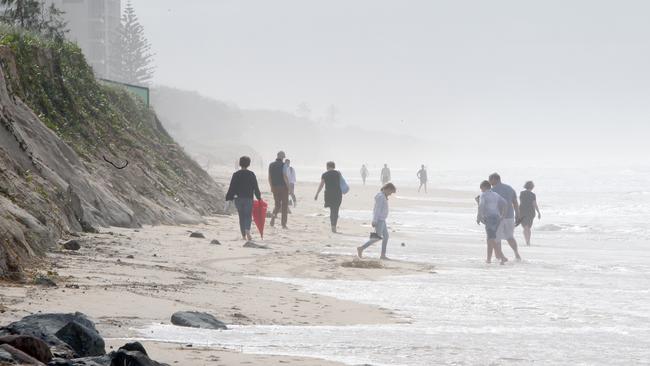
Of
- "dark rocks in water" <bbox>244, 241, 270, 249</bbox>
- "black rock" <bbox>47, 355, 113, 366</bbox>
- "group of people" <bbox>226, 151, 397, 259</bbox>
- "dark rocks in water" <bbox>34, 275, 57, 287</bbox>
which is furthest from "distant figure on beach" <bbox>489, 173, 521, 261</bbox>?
"black rock" <bbox>47, 355, 113, 366</bbox>

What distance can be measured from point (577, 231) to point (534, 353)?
1996 centimetres

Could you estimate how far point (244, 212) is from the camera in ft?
58.0

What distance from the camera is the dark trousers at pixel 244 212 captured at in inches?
692

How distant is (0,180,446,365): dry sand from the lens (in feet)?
24.7

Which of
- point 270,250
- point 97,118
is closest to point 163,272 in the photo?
point 270,250

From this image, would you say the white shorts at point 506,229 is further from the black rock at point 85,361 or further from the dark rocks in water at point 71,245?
the black rock at point 85,361

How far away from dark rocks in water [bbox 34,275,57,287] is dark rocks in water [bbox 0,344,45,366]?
11.0 ft

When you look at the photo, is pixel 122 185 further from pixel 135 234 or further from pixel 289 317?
pixel 289 317

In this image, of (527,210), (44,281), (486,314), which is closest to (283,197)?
(527,210)

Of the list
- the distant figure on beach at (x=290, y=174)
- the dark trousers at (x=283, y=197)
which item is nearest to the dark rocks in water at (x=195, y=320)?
the dark trousers at (x=283, y=197)

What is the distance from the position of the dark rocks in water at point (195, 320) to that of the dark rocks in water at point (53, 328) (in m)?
1.55

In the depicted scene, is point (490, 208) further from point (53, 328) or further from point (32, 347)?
point (32, 347)

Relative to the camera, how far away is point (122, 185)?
18.1m

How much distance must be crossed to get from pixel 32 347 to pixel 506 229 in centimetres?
1341
